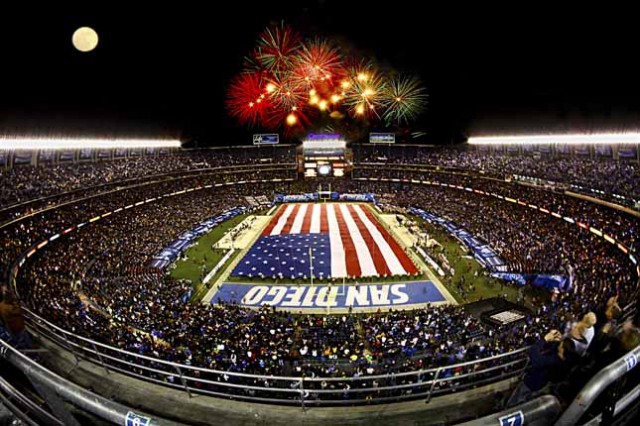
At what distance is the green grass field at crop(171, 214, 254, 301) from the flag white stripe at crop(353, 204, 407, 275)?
15882mm

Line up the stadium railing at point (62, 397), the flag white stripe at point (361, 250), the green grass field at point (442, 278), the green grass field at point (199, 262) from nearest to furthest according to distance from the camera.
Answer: the stadium railing at point (62, 397)
the green grass field at point (442, 278)
the green grass field at point (199, 262)
the flag white stripe at point (361, 250)

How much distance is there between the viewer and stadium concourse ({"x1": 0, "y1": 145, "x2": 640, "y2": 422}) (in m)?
8.64

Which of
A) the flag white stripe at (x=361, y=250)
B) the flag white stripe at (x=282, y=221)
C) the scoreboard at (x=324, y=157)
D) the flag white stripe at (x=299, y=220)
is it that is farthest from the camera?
the scoreboard at (x=324, y=157)

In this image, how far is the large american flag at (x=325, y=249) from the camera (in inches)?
1393

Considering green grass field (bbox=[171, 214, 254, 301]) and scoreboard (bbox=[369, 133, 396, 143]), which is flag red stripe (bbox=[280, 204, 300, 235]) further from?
scoreboard (bbox=[369, 133, 396, 143])

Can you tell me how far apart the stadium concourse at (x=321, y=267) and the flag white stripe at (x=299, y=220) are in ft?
1.12

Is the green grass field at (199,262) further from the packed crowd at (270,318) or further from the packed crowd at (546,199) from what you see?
the packed crowd at (546,199)

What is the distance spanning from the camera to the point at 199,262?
38.0 meters

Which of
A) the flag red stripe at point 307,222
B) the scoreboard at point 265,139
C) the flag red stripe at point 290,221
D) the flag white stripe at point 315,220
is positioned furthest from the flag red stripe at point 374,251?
the scoreboard at point 265,139

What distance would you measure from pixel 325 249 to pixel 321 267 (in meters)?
5.71

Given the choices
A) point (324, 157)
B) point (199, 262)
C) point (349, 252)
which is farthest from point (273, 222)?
point (324, 157)

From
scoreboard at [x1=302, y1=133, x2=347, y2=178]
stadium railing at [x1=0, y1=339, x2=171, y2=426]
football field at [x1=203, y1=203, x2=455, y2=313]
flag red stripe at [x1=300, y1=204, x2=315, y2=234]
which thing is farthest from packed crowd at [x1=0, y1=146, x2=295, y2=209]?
stadium railing at [x1=0, y1=339, x2=171, y2=426]

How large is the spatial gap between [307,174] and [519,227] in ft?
140

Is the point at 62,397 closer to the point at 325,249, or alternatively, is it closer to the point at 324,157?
the point at 325,249
